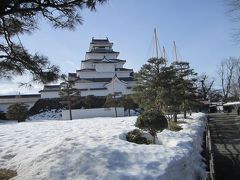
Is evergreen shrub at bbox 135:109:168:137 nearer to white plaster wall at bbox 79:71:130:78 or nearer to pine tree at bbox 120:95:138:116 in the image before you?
pine tree at bbox 120:95:138:116

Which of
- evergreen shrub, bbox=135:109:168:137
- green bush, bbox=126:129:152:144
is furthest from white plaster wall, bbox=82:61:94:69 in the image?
green bush, bbox=126:129:152:144

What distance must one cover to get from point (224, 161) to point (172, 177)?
5450mm

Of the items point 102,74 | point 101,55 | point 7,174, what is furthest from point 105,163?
point 101,55

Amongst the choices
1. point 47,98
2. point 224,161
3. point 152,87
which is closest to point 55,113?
point 47,98

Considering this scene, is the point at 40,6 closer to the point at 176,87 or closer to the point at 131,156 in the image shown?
the point at 131,156

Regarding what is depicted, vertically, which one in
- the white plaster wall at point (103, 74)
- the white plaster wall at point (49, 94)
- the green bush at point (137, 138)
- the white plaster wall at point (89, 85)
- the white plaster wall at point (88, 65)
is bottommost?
the green bush at point (137, 138)

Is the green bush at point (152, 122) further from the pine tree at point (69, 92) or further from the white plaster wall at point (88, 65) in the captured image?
the white plaster wall at point (88, 65)

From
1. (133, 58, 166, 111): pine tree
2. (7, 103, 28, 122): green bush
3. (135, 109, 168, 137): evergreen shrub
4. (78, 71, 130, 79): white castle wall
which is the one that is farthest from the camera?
(78, 71, 130, 79): white castle wall

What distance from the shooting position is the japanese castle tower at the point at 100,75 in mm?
57469

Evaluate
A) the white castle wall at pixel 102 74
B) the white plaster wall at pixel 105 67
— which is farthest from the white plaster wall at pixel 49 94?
the white plaster wall at pixel 105 67

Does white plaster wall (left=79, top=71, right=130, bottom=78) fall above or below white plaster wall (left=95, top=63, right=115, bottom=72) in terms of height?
below

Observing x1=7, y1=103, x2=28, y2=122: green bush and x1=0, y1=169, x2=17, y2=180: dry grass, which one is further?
x1=7, y1=103, x2=28, y2=122: green bush

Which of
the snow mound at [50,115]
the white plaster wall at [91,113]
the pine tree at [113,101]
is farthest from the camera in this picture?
the snow mound at [50,115]

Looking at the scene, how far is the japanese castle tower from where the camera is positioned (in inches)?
2263
